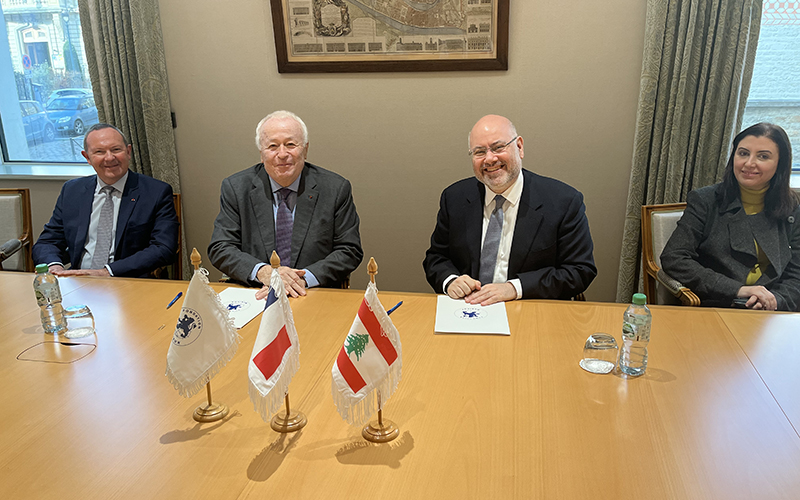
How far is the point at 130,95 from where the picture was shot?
150 inches

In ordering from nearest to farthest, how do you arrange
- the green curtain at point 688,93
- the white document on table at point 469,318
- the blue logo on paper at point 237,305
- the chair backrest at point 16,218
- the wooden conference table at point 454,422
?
1. the wooden conference table at point 454,422
2. the white document on table at point 469,318
3. the blue logo on paper at point 237,305
4. the green curtain at point 688,93
5. the chair backrest at point 16,218

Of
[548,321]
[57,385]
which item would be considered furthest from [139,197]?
[548,321]

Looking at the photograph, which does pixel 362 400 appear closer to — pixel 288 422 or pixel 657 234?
pixel 288 422

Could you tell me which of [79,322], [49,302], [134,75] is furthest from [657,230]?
[134,75]

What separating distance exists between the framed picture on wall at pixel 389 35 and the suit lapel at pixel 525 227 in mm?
1302

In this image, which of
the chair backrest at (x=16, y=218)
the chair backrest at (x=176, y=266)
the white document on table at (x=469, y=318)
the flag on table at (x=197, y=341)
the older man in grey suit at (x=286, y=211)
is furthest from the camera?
the chair backrest at (x=16, y=218)

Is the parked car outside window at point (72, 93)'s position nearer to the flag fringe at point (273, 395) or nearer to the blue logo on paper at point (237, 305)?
the blue logo on paper at point (237, 305)

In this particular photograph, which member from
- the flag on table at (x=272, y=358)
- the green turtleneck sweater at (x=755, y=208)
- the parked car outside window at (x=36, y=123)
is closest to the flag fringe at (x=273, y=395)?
the flag on table at (x=272, y=358)

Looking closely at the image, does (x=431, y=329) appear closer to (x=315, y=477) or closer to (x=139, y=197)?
(x=315, y=477)

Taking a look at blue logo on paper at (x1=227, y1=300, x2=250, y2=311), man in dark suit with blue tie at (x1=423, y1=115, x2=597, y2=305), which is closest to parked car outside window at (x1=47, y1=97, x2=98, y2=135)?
blue logo on paper at (x1=227, y1=300, x2=250, y2=311)

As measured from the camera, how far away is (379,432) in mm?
1359

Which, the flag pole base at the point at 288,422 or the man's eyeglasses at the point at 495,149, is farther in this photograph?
the man's eyeglasses at the point at 495,149

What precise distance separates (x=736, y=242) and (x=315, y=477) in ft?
7.23

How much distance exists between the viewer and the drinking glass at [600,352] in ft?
5.44
